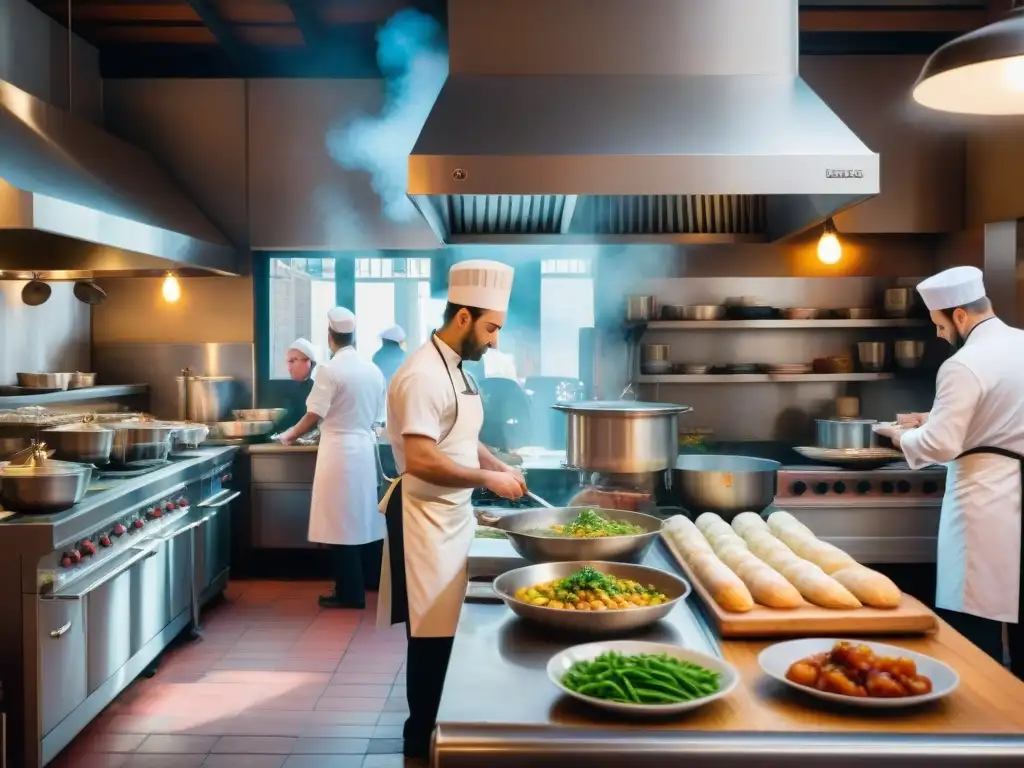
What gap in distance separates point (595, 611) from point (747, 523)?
1.05 m

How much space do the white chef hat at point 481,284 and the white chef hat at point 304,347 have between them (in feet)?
10.1

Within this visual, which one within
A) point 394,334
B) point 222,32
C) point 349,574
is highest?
point 222,32

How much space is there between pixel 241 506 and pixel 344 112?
262cm

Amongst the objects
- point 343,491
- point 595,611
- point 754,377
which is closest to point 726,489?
point 595,611

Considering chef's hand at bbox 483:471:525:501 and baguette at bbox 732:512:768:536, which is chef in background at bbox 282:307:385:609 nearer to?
chef's hand at bbox 483:471:525:501

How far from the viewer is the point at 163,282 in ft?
19.8

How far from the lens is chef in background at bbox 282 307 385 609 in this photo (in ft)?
16.8

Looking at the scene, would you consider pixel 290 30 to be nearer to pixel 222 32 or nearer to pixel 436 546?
pixel 222 32

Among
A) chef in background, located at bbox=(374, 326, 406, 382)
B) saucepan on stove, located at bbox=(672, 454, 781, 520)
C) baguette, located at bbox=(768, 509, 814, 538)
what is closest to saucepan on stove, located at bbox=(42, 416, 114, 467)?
chef in background, located at bbox=(374, 326, 406, 382)

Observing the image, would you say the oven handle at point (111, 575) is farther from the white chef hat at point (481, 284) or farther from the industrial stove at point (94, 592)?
the white chef hat at point (481, 284)

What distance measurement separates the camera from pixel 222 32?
542 cm

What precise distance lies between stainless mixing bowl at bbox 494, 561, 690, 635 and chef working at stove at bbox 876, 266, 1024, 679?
5.70ft

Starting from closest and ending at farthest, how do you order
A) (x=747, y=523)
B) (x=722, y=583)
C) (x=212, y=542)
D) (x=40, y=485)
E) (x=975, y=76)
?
(x=722, y=583) < (x=975, y=76) < (x=747, y=523) < (x=40, y=485) < (x=212, y=542)

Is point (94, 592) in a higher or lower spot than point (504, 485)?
lower
